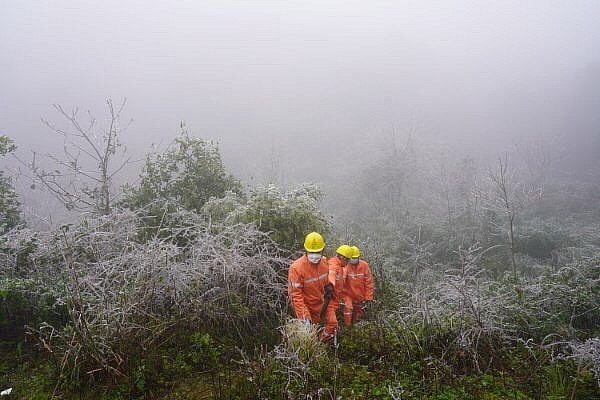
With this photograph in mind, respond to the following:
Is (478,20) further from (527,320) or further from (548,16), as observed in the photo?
(527,320)

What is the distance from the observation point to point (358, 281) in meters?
6.04

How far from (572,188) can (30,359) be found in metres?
30.7

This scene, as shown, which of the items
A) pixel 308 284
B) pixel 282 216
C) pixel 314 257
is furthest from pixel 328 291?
pixel 282 216

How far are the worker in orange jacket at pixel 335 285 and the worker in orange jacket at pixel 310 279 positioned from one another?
0.46ft

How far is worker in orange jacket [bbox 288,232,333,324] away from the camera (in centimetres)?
511

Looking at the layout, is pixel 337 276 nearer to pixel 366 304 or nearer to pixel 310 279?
pixel 310 279

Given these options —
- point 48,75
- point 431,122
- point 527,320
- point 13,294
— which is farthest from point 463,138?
point 48,75

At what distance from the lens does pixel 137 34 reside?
109 m

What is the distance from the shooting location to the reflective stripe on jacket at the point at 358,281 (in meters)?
6.02

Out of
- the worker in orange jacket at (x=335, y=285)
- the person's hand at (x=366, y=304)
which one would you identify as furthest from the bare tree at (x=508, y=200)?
the worker in orange jacket at (x=335, y=285)

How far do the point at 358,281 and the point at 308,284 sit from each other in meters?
1.05

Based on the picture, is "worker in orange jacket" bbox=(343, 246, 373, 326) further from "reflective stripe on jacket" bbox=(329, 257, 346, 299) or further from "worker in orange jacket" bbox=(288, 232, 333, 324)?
"worker in orange jacket" bbox=(288, 232, 333, 324)

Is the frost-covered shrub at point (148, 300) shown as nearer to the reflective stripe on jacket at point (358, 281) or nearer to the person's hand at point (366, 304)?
the reflective stripe on jacket at point (358, 281)

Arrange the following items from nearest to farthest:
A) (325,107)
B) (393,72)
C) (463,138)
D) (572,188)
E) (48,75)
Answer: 1. (572,188)
2. (463,138)
3. (325,107)
4. (393,72)
5. (48,75)
